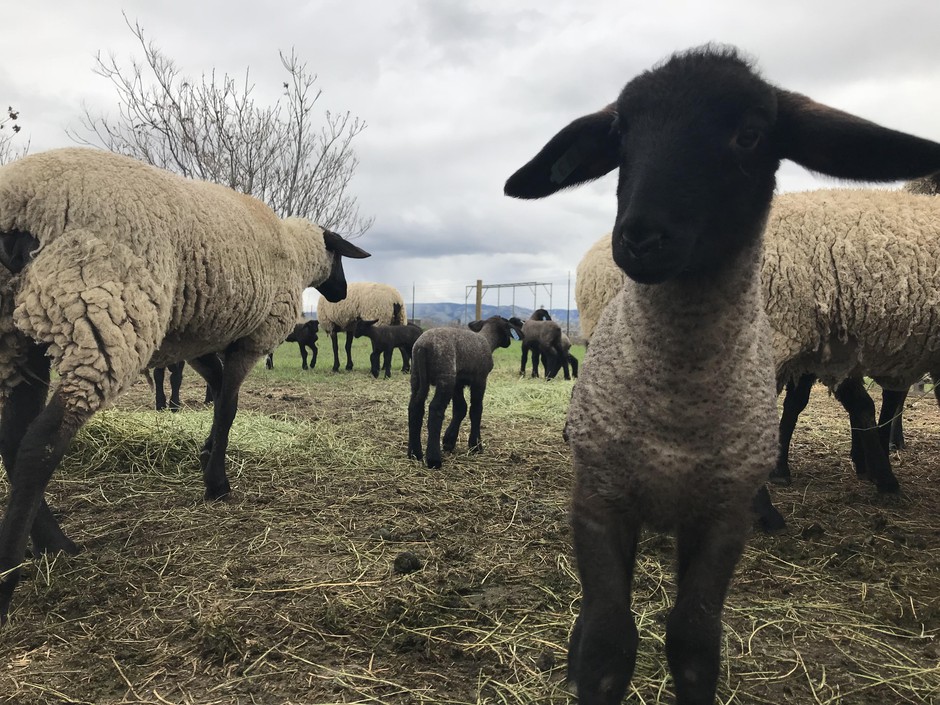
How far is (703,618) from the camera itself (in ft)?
6.23

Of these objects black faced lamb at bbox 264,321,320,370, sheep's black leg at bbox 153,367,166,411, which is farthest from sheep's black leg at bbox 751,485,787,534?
black faced lamb at bbox 264,321,320,370

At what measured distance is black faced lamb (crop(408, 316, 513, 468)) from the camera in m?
5.88

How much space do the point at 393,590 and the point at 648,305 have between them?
A: 2.07 meters

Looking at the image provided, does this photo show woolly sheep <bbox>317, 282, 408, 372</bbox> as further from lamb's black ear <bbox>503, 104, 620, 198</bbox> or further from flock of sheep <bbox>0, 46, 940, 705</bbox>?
lamb's black ear <bbox>503, 104, 620, 198</bbox>

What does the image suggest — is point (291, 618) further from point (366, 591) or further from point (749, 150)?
point (749, 150)

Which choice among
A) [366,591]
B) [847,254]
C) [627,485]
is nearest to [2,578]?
[366,591]

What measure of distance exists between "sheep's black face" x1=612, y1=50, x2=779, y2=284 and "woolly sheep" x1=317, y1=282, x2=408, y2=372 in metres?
16.0

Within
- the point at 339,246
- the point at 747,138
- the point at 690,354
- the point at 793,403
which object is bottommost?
the point at 793,403

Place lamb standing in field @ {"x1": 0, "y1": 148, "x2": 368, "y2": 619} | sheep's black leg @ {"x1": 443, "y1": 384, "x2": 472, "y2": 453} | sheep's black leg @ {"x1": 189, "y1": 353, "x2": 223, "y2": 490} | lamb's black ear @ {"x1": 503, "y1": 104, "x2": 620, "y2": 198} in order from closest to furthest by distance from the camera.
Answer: lamb's black ear @ {"x1": 503, "y1": 104, "x2": 620, "y2": 198}
lamb standing in field @ {"x1": 0, "y1": 148, "x2": 368, "y2": 619}
sheep's black leg @ {"x1": 189, "y1": 353, "x2": 223, "y2": 490}
sheep's black leg @ {"x1": 443, "y1": 384, "x2": 472, "y2": 453}

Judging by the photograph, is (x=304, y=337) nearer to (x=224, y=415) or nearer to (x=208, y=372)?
(x=208, y=372)

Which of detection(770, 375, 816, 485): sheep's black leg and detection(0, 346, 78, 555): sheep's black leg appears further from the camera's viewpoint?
detection(770, 375, 816, 485): sheep's black leg

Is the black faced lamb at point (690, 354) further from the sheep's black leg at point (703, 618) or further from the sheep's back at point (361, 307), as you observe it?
the sheep's back at point (361, 307)

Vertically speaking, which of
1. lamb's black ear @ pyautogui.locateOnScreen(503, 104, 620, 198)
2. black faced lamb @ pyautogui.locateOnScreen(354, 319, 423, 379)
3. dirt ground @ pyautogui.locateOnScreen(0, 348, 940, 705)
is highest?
lamb's black ear @ pyautogui.locateOnScreen(503, 104, 620, 198)

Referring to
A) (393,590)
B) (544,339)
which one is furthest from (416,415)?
(544,339)
